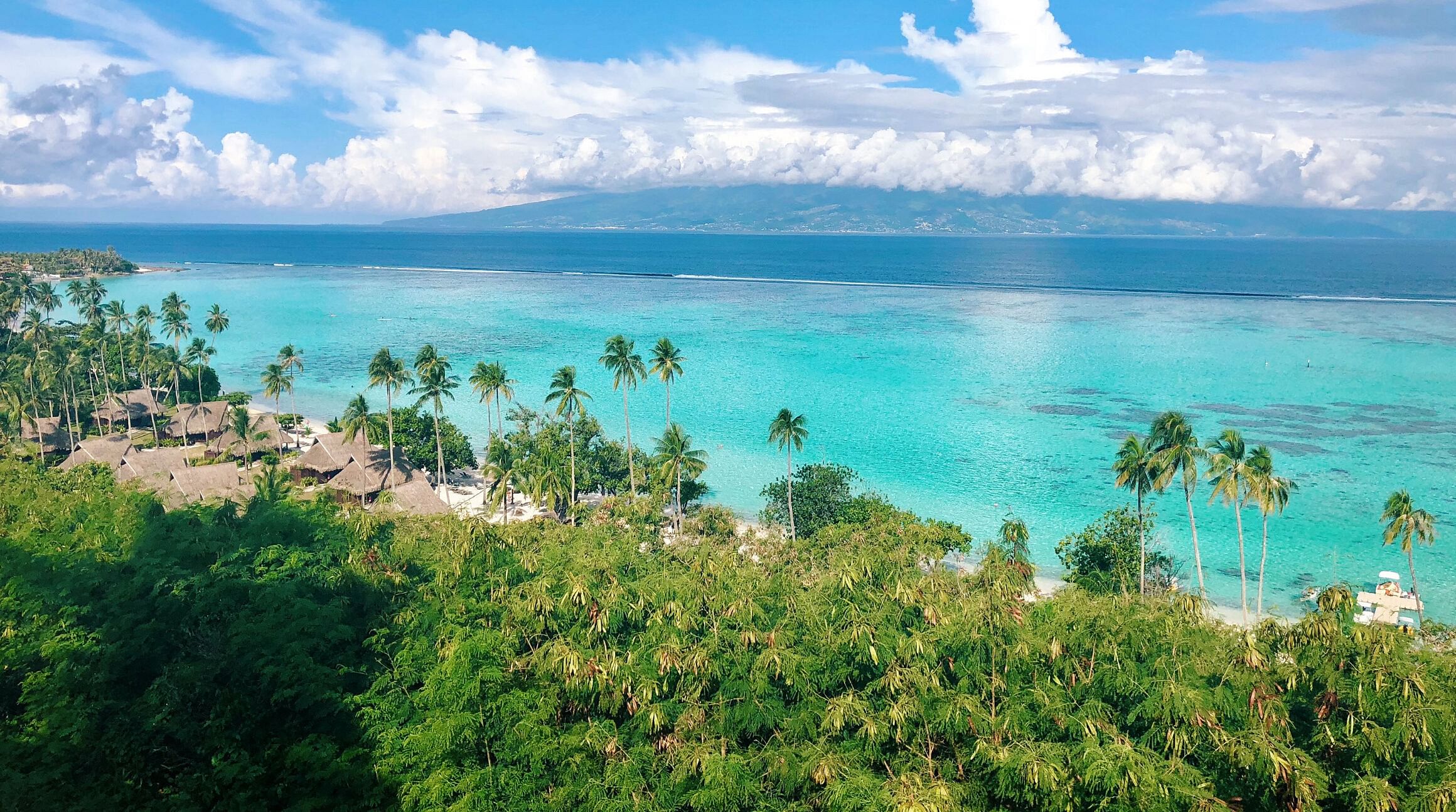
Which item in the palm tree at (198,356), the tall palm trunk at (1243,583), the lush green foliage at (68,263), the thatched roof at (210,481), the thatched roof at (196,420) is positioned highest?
the lush green foliage at (68,263)

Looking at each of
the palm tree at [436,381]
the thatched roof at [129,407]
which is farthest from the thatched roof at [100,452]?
the palm tree at [436,381]

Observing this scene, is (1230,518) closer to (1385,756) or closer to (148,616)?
(1385,756)

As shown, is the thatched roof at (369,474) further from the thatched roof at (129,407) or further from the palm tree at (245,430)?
the thatched roof at (129,407)

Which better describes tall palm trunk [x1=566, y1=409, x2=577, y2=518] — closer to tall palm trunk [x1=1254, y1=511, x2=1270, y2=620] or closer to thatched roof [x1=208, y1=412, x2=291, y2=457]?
thatched roof [x1=208, y1=412, x2=291, y2=457]

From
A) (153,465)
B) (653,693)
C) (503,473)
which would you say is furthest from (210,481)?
(653,693)

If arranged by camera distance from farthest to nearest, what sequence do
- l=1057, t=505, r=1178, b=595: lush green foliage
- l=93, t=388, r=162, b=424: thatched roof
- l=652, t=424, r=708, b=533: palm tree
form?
l=93, t=388, r=162, b=424: thatched roof
l=652, t=424, r=708, b=533: palm tree
l=1057, t=505, r=1178, b=595: lush green foliage

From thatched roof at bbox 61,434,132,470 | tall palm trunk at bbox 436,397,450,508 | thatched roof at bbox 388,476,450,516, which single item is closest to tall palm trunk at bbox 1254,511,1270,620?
tall palm trunk at bbox 436,397,450,508

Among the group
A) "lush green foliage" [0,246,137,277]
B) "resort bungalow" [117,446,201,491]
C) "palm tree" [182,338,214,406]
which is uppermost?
"lush green foliage" [0,246,137,277]
